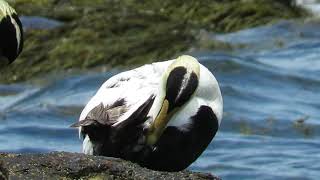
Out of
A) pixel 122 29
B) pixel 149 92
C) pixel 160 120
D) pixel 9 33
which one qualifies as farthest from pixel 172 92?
pixel 122 29

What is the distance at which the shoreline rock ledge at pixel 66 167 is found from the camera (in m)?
6.31

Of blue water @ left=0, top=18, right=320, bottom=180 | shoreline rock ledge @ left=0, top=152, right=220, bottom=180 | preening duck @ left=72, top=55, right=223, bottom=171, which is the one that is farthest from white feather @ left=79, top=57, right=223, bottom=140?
blue water @ left=0, top=18, right=320, bottom=180

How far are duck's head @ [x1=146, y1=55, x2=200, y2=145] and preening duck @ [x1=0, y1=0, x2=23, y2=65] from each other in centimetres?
184

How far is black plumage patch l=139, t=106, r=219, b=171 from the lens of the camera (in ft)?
24.4

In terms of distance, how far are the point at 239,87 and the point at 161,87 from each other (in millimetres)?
7609

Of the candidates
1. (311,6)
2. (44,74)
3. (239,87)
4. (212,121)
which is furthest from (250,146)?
(311,6)

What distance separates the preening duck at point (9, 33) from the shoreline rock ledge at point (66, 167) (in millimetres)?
2548

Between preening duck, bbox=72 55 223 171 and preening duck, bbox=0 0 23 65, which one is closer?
preening duck, bbox=72 55 223 171

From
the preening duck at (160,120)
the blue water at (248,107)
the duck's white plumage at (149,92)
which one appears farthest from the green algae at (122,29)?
the preening duck at (160,120)

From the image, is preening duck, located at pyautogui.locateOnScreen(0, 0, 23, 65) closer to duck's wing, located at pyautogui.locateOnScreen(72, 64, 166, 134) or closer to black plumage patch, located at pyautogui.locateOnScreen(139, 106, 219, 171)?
duck's wing, located at pyautogui.locateOnScreen(72, 64, 166, 134)

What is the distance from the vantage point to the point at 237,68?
51.0ft

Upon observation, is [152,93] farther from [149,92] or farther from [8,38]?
[8,38]

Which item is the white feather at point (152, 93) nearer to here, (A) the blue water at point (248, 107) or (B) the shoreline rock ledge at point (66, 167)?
(B) the shoreline rock ledge at point (66, 167)

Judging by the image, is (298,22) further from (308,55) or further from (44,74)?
(44,74)
